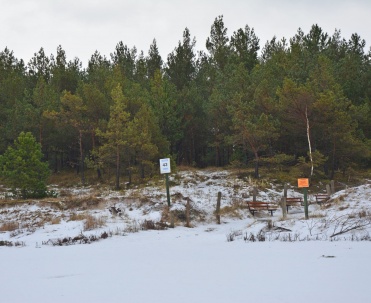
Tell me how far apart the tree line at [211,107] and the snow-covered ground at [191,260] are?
9598 millimetres

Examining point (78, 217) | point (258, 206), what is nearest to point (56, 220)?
point (78, 217)

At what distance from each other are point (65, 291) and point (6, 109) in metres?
30.5

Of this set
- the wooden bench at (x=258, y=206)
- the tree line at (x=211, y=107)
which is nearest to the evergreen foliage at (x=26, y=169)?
the tree line at (x=211, y=107)

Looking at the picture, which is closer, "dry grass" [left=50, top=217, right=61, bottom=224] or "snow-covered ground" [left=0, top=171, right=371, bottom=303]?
"snow-covered ground" [left=0, top=171, right=371, bottom=303]

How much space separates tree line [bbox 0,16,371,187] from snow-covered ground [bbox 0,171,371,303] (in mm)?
9598

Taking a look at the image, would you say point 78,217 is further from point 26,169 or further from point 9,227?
point 26,169

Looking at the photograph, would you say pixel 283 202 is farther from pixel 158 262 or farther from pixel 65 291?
pixel 65 291

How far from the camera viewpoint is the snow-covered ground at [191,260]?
562 centimetres

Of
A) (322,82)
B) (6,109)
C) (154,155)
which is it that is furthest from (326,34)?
(6,109)

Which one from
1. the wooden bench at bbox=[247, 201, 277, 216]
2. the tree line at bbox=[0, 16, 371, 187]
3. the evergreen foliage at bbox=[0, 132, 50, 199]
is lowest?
the wooden bench at bbox=[247, 201, 277, 216]

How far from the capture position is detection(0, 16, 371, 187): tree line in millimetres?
26578

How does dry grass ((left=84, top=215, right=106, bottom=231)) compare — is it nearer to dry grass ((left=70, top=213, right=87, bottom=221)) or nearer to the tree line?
dry grass ((left=70, top=213, right=87, bottom=221))

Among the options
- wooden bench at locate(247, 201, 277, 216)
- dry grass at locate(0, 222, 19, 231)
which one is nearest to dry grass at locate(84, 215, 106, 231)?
dry grass at locate(0, 222, 19, 231)

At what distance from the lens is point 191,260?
845 centimetres
